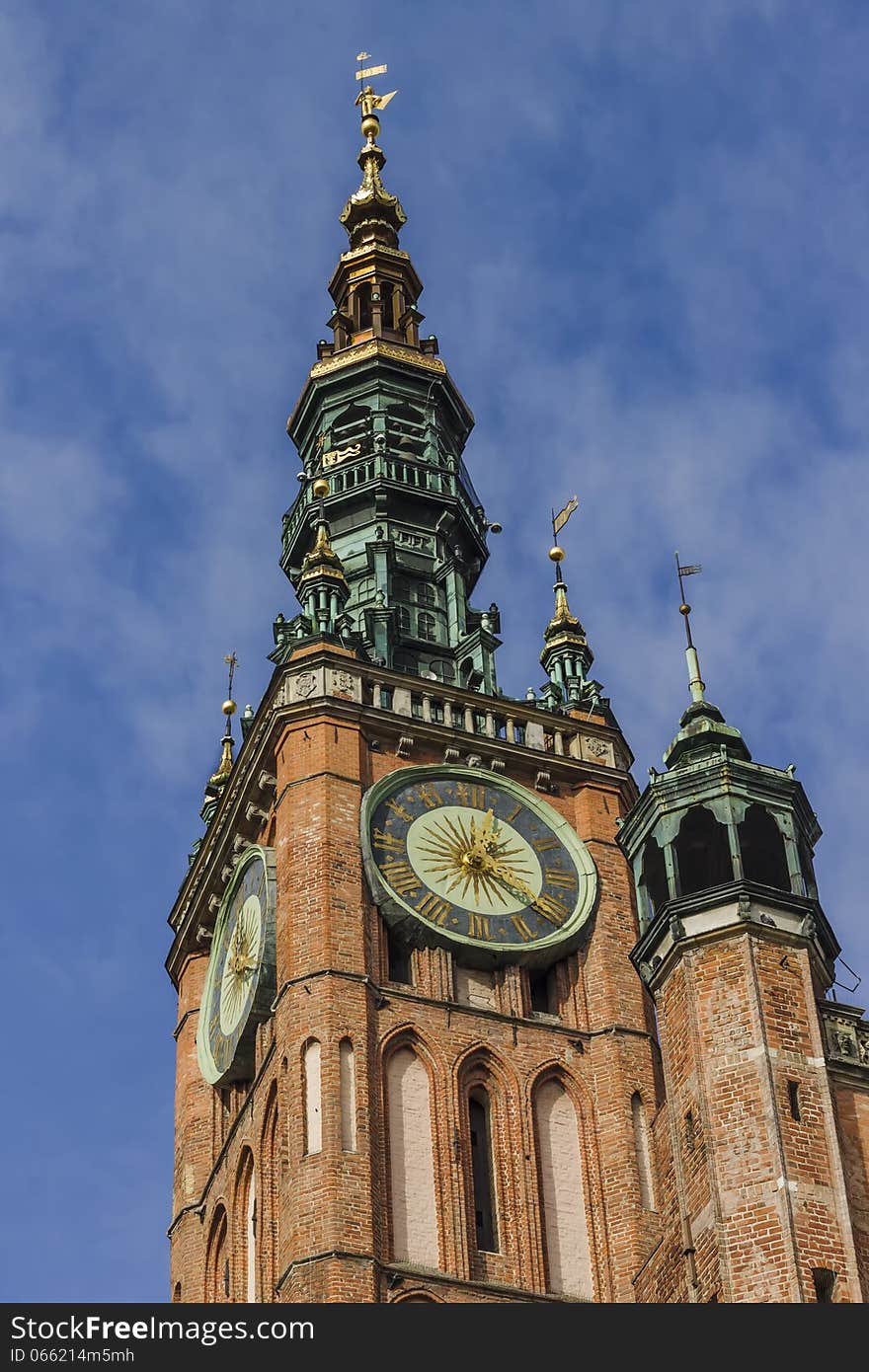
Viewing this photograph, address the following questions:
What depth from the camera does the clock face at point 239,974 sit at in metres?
47.2

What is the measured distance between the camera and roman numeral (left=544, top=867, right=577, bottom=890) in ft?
161

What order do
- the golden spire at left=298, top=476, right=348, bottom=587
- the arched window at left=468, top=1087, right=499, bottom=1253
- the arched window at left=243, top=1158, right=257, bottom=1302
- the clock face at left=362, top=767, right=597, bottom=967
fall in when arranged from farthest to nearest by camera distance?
the golden spire at left=298, top=476, right=348, bottom=587 < the clock face at left=362, top=767, right=597, bottom=967 < the arched window at left=243, top=1158, right=257, bottom=1302 < the arched window at left=468, top=1087, right=499, bottom=1253

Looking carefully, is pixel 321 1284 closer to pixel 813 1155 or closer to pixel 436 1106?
pixel 436 1106

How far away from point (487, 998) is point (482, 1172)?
346cm

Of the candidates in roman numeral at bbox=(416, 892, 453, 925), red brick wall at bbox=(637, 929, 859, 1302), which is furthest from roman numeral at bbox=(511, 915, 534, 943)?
red brick wall at bbox=(637, 929, 859, 1302)

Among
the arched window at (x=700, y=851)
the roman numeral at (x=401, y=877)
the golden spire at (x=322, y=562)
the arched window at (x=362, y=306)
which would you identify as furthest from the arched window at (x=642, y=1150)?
the arched window at (x=362, y=306)

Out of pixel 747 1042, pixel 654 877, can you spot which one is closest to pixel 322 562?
pixel 654 877

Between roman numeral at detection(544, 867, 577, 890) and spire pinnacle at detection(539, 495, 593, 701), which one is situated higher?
spire pinnacle at detection(539, 495, 593, 701)

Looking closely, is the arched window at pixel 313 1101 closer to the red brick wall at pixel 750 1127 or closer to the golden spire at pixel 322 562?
the red brick wall at pixel 750 1127

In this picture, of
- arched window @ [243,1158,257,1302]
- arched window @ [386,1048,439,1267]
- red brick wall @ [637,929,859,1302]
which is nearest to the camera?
red brick wall @ [637,929,859,1302]

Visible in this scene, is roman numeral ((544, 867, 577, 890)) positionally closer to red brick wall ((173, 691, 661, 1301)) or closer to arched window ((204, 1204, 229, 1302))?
red brick wall ((173, 691, 661, 1301))

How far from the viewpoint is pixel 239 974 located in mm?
49062

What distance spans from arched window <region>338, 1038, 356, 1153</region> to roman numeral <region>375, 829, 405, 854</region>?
15.5ft

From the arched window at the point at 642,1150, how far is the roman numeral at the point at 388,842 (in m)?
6.22
